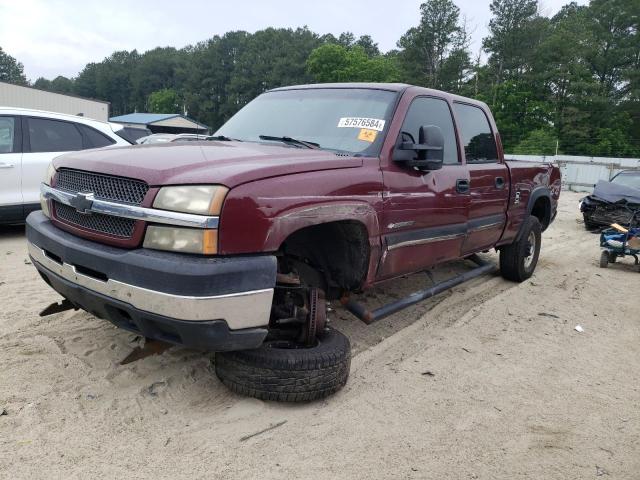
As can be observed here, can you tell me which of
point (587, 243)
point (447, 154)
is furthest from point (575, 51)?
point (447, 154)

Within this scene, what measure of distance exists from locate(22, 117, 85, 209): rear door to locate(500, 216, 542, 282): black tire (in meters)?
5.87

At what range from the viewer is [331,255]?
3.36 meters

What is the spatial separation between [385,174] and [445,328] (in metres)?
1.71

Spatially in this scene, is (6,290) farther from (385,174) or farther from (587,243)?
(587,243)

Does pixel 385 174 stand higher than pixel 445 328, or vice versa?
pixel 385 174

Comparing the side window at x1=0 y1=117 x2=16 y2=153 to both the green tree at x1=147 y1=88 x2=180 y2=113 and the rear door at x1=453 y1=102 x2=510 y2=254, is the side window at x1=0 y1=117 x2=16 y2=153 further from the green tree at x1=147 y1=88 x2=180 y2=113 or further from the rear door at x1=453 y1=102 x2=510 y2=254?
the green tree at x1=147 y1=88 x2=180 y2=113

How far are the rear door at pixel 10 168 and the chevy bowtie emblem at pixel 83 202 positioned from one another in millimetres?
4621

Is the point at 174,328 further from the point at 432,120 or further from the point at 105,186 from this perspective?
the point at 432,120

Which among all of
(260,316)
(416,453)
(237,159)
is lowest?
(416,453)

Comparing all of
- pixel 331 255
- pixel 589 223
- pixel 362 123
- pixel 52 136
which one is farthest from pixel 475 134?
pixel 589 223

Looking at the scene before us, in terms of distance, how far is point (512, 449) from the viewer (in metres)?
2.65

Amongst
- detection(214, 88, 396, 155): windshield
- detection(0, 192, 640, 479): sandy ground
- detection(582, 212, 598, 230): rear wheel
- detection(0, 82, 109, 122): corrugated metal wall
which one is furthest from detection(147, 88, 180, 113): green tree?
detection(0, 192, 640, 479): sandy ground

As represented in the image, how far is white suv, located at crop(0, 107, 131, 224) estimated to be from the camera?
661 cm

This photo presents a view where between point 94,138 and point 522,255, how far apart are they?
5.99 m
